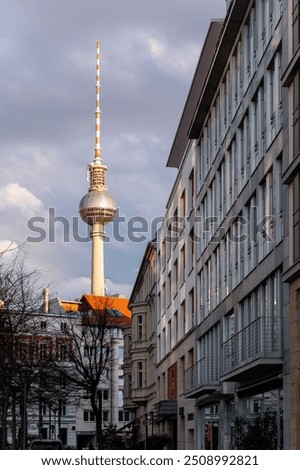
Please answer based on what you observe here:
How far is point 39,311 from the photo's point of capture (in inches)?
1640

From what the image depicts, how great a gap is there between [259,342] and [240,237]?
802 cm

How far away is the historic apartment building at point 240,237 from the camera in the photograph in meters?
28.5

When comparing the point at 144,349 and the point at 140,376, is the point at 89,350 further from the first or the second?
the point at 144,349

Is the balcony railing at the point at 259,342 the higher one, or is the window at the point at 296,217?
the window at the point at 296,217

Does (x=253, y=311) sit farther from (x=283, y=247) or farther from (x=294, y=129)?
(x=294, y=129)

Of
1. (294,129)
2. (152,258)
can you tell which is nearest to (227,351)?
(294,129)

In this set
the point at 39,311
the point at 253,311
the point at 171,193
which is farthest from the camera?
the point at 171,193

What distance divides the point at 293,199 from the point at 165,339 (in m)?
40.3

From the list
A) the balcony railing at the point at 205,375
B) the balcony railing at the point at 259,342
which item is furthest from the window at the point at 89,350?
the balcony railing at the point at 259,342

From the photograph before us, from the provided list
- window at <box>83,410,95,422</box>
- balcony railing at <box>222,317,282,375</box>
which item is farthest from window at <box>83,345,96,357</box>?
window at <box>83,410,95,422</box>

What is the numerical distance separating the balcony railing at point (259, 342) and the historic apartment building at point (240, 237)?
0.04 m

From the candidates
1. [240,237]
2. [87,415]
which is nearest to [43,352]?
[240,237]

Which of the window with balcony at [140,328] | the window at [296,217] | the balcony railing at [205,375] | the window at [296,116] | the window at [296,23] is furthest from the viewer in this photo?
the window with balcony at [140,328]

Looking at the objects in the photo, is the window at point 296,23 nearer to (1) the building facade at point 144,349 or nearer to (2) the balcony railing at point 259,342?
(2) the balcony railing at point 259,342
